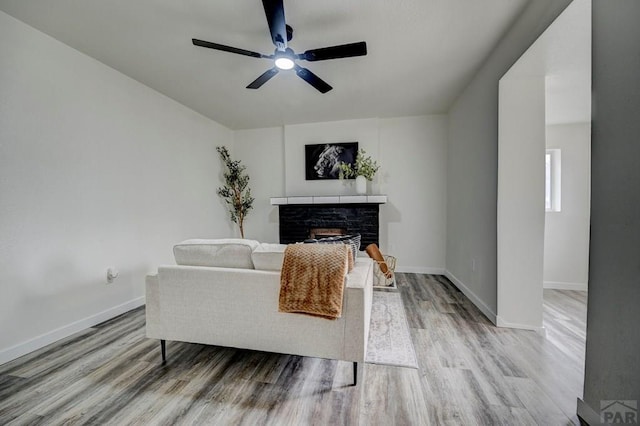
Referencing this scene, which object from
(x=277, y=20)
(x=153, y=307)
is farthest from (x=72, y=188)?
(x=277, y=20)

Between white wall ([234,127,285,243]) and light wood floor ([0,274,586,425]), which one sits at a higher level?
white wall ([234,127,285,243])

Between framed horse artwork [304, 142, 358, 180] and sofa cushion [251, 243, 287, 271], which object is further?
framed horse artwork [304, 142, 358, 180]

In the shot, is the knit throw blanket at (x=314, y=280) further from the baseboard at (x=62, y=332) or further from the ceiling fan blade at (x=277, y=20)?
the baseboard at (x=62, y=332)

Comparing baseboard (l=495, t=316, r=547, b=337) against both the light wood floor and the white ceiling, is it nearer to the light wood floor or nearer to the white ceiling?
the light wood floor

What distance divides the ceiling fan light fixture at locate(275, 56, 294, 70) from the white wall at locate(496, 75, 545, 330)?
1.83 m

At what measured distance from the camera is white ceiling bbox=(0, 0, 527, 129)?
1.76 metres

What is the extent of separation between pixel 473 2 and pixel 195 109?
3489 mm

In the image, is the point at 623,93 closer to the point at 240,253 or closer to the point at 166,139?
the point at 240,253

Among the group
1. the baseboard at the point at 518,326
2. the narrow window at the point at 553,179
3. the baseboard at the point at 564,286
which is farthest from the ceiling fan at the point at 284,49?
the baseboard at the point at 564,286

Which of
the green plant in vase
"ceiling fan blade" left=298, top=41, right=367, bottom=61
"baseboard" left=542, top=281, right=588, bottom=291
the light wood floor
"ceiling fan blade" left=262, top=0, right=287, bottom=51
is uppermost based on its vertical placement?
"ceiling fan blade" left=262, top=0, right=287, bottom=51

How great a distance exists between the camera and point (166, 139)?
321 centimetres

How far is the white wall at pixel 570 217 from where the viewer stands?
325 centimetres

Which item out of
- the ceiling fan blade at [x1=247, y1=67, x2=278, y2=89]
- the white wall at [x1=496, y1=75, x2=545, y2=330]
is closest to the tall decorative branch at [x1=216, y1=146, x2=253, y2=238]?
the ceiling fan blade at [x1=247, y1=67, x2=278, y2=89]

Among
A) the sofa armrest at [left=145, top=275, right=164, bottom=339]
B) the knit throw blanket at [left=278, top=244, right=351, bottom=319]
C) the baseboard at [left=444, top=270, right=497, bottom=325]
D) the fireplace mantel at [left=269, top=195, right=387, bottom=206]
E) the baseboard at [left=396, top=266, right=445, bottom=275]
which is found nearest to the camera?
the knit throw blanket at [left=278, top=244, right=351, bottom=319]
